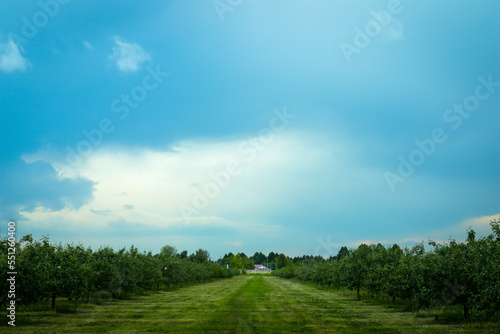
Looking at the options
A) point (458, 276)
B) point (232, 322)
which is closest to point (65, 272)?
point (232, 322)

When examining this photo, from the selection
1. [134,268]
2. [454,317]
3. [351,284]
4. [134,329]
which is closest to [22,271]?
[134,329]

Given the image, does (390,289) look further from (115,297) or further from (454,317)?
(115,297)

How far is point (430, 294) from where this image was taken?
27859 mm

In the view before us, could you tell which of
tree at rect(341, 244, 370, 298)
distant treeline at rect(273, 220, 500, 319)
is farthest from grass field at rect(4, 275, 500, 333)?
→ tree at rect(341, 244, 370, 298)

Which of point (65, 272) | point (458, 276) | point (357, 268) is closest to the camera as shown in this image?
point (458, 276)

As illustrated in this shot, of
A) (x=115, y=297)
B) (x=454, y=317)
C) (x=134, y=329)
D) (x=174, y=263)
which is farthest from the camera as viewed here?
(x=174, y=263)

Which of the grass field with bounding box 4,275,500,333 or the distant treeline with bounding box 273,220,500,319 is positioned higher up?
the distant treeline with bounding box 273,220,500,319

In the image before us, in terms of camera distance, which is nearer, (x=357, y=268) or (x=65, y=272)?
(x=65, y=272)

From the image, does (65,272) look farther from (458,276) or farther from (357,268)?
(357,268)

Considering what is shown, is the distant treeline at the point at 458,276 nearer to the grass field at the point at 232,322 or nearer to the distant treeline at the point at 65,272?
the grass field at the point at 232,322

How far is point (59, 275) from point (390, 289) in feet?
119

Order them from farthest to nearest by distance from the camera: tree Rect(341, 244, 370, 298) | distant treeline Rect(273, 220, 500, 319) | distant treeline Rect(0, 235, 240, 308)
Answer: tree Rect(341, 244, 370, 298) → distant treeline Rect(0, 235, 240, 308) → distant treeline Rect(273, 220, 500, 319)

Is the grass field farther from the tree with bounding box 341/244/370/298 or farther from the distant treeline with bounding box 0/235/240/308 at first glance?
the tree with bounding box 341/244/370/298

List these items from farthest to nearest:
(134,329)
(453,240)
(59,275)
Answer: (59,275) → (453,240) → (134,329)
